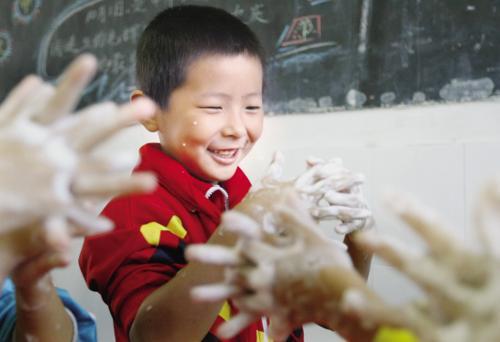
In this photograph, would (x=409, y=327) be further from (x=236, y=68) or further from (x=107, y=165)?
(x=236, y=68)

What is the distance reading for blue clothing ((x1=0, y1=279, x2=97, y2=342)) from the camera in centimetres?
77

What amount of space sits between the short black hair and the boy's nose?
0.36 ft

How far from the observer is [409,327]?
0.41 m

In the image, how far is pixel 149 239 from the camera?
33.8 inches

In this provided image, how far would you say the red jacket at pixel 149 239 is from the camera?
2.76ft

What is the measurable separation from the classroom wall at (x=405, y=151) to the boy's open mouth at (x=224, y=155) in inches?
14.4

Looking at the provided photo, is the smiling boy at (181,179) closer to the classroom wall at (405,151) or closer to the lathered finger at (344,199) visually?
the lathered finger at (344,199)

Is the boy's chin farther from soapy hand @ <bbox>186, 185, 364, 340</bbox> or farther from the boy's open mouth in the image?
soapy hand @ <bbox>186, 185, 364, 340</bbox>

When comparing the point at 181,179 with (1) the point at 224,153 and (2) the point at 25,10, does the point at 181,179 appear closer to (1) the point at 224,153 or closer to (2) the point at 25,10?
(1) the point at 224,153

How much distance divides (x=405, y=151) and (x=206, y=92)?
677 mm

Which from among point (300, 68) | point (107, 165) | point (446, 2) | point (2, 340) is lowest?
point (2, 340)

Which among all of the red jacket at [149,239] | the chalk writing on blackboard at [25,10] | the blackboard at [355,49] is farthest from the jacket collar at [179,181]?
the chalk writing on blackboard at [25,10]

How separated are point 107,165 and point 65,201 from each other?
0.04 metres

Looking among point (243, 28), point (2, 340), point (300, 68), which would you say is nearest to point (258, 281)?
point (2, 340)
